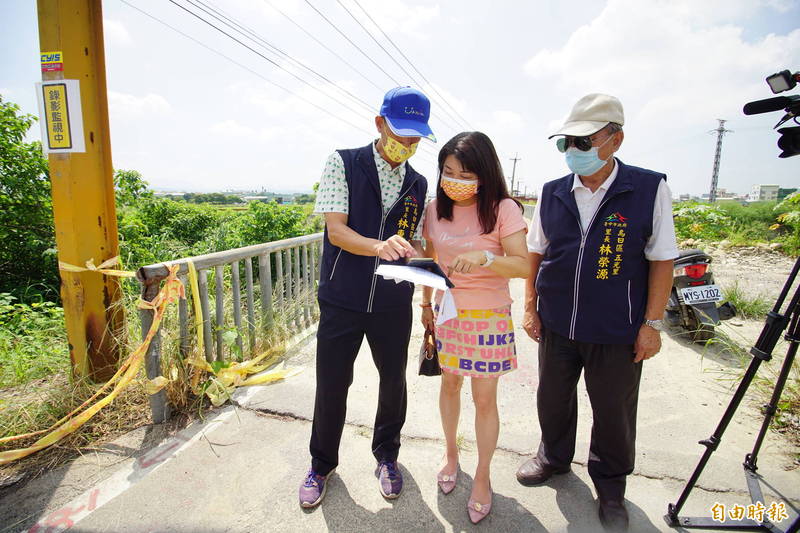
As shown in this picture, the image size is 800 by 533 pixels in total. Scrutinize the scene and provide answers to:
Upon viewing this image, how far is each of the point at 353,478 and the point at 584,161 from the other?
6.74 feet

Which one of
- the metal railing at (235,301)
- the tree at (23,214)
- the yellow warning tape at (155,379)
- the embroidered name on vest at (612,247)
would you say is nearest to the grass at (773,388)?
the embroidered name on vest at (612,247)

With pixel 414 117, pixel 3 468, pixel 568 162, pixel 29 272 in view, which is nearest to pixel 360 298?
pixel 414 117

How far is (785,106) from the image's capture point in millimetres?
1664

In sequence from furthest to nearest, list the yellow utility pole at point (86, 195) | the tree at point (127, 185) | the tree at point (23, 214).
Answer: the tree at point (127, 185) → the tree at point (23, 214) → the yellow utility pole at point (86, 195)

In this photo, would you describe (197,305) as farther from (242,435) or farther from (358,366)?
(358,366)

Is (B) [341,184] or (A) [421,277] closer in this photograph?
(A) [421,277]

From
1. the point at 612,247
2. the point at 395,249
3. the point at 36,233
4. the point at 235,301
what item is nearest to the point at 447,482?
the point at 395,249

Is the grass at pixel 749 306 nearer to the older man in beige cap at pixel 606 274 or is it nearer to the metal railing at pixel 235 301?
the older man in beige cap at pixel 606 274

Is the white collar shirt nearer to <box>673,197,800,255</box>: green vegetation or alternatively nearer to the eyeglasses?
the eyeglasses

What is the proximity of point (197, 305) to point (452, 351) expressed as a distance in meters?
1.93

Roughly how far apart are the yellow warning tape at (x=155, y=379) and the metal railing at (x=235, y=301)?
0.06m

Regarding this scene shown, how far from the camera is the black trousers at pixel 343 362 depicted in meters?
1.98

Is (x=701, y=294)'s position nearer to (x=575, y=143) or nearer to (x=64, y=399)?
(x=575, y=143)

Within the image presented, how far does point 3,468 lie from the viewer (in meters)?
2.20
